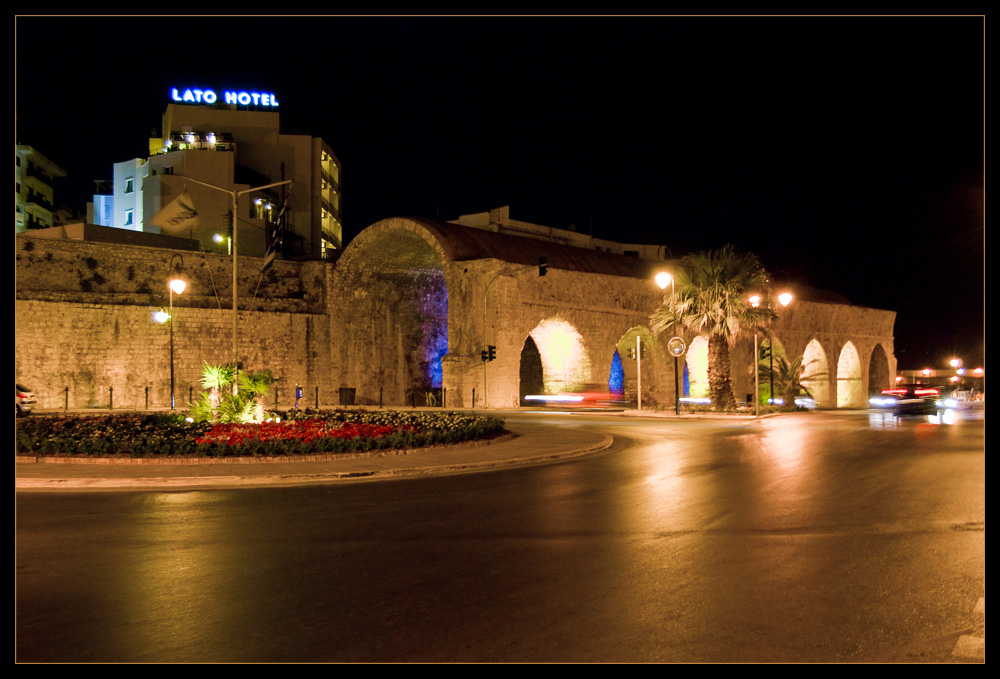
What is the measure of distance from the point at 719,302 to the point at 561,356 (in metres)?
14.7

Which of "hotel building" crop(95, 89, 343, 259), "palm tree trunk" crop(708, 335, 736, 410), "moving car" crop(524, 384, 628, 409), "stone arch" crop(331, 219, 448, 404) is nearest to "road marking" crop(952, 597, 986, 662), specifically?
"palm tree trunk" crop(708, 335, 736, 410)

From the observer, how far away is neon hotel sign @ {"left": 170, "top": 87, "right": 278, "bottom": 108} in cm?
7375

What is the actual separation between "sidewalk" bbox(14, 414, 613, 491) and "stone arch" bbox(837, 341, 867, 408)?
178 ft

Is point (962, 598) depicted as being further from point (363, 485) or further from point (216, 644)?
point (363, 485)

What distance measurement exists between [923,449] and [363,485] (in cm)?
1114

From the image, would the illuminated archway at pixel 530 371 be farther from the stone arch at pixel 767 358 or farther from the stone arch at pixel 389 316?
the stone arch at pixel 767 358

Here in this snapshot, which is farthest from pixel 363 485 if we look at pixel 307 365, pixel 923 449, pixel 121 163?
pixel 121 163

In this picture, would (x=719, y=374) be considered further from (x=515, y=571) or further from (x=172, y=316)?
(x=515, y=571)

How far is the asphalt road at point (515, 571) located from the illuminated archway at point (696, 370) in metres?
43.7

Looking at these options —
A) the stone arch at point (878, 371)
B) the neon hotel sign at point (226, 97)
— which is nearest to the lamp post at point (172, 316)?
the neon hotel sign at point (226, 97)

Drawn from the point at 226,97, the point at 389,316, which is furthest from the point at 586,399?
the point at 226,97

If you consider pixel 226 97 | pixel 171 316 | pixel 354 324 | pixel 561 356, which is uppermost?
pixel 226 97

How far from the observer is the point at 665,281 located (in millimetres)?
30859

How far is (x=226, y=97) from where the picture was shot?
7581 centimetres
